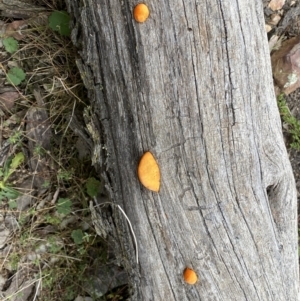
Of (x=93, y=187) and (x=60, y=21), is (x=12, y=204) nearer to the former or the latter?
(x=93, y=187)

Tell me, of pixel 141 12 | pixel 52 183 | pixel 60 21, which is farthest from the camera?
pixel 52 183

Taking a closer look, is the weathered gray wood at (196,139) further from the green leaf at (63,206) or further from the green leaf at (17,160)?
the green leaf at (17,160)

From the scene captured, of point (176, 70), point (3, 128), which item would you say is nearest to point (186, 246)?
point (176, 70)

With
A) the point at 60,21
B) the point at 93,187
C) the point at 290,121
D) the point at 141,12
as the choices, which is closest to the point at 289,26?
the point at 290,121

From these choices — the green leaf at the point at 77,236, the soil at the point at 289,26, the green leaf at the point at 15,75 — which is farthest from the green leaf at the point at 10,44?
the soil at the point at 289,26

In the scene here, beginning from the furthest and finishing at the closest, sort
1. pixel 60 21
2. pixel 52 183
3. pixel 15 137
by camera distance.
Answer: pixel 52 183 → pixel 15 137 → pixel 60 21

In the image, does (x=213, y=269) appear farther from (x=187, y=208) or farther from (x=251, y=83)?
(x=251, y=83)
